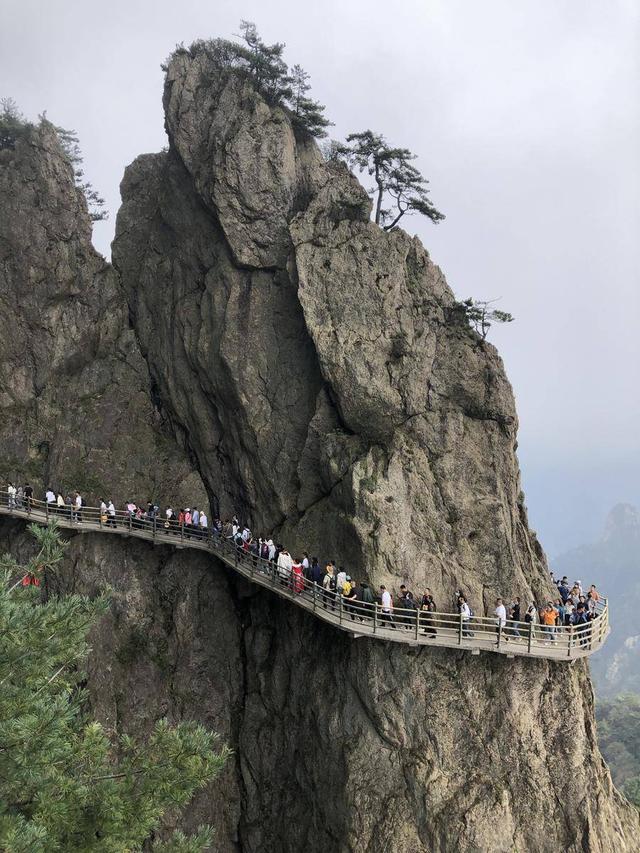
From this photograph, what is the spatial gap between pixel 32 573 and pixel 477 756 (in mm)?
19940

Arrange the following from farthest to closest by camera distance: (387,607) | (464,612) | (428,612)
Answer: (464,612), (387,607), (428,612)

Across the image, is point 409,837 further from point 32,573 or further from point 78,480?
point 78,480

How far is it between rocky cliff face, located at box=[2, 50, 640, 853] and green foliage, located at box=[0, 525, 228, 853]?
1300cm

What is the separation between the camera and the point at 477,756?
2556cm

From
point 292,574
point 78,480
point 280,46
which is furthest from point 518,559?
point 280,46

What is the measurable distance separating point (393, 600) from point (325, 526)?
493 centimetres

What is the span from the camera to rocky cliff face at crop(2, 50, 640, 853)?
2578 cm

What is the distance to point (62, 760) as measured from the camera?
45.6 feet

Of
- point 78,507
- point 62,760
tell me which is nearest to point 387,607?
point 62,760

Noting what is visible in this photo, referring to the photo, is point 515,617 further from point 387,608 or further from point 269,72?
point 269,72

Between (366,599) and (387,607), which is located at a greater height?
(366,599)

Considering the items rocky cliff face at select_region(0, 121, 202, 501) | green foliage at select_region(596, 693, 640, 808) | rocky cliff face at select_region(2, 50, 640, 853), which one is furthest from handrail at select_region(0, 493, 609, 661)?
green foliage at select_region(596, 693, 640, 808)

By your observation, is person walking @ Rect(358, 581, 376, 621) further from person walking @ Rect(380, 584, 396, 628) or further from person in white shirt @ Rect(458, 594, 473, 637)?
person in white shirt @ Rect(458, 594, 473, 637)

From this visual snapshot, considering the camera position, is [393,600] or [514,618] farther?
[393,600]
